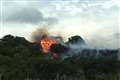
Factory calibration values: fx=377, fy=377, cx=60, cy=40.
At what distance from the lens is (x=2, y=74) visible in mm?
34906

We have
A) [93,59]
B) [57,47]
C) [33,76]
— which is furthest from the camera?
[57,47]

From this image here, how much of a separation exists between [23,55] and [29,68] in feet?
25.9

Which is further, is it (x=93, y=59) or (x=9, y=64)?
(x=93, y=59)

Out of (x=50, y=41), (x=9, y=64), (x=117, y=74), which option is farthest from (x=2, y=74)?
(x=50, y=41)

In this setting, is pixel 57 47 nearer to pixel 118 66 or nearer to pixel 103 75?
pixel 118 66

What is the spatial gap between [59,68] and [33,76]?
444 centimetres

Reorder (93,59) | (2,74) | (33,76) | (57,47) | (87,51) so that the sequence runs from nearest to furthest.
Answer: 1. (2,74)
2. (33,76)
3. (93,59)
4. (87,51)
5. (57,47)

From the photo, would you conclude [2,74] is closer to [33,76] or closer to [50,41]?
[33,76]

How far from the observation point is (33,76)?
37.7 meters

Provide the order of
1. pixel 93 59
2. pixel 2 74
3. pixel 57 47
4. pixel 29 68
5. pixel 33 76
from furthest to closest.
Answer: pixel 57 47 → pixel 93 59 → pixel 29 68 → pixel 33 76 → pixel 2 74

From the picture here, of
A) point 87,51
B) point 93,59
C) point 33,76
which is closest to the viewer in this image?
point 33,76

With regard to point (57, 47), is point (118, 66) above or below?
below

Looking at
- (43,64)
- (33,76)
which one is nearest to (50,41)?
(43,64)

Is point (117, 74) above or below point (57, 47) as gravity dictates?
below
